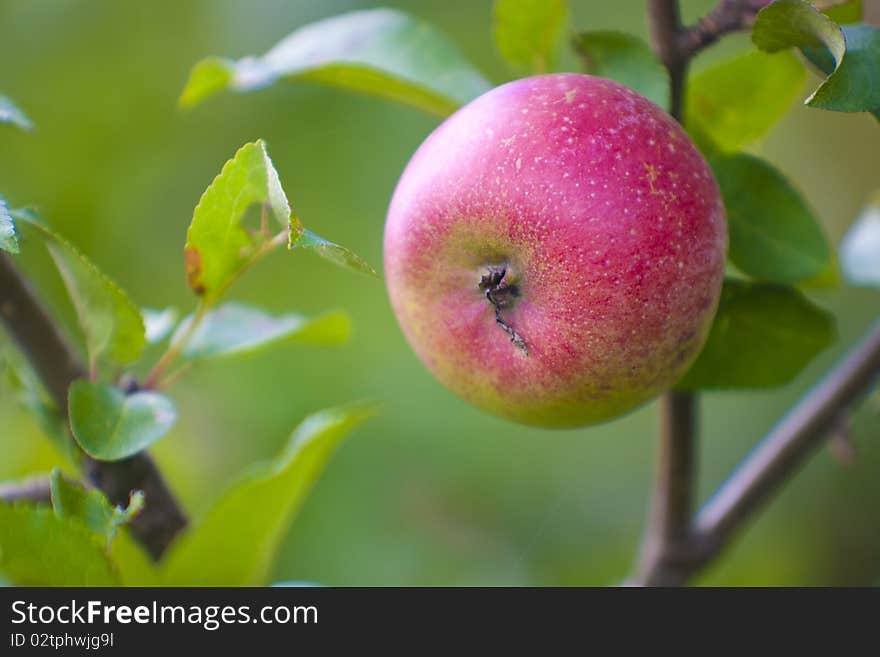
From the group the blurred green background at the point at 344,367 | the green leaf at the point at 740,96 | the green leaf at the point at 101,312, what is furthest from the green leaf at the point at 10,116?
the blurred green background at the point at 344,367

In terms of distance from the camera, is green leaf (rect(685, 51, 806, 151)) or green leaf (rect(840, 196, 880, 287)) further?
green leaf (rect(840, 196, 880, 287))

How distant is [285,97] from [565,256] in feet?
4.02

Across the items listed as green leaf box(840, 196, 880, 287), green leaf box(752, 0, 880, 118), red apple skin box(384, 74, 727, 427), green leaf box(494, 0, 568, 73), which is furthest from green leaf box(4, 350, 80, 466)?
green leaf box(840, 196, 880, 287)

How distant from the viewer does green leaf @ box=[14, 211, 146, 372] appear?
0.62 metres

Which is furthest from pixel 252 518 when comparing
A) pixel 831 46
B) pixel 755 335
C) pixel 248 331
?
pixel 831 46

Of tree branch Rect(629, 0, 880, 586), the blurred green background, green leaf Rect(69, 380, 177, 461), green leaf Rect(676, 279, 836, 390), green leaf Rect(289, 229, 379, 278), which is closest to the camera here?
green leaf Rect(289, 229, 379, 278)

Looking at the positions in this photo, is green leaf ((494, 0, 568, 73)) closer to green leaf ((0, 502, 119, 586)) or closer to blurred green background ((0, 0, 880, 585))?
green leaf ((0, 502, 119, 586))

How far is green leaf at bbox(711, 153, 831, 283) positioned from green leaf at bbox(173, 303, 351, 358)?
0.28 meters

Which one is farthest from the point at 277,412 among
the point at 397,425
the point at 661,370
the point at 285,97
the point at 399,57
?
the point at 661,370

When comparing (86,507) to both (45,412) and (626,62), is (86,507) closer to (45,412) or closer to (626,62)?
(45,412)

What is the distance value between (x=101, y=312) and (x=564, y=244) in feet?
1.05

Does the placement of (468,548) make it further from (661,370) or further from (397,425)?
(661,370)

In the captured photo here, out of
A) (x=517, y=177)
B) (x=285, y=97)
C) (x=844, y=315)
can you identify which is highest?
(x=517, y=177)
